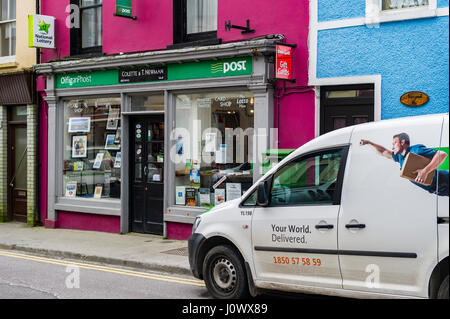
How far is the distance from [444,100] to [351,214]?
14.4 feet

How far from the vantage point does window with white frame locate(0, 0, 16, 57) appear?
56.3ft

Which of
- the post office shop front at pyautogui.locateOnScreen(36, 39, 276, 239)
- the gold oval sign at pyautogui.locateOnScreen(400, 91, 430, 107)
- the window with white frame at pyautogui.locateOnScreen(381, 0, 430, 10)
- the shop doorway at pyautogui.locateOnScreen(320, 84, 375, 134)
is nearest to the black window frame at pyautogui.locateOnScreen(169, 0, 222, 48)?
the post office shop front at pyautogui.locateOnScreen(36, 39, 276, 239)

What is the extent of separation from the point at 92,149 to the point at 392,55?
7.72 metres

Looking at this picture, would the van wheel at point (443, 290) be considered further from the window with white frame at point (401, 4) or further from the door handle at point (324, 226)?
the window with white frame at point (401, 4)

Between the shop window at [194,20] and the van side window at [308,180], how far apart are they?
6431 mm

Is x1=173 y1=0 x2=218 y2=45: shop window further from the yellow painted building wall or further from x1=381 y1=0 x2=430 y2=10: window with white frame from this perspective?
the yellow painted building wall

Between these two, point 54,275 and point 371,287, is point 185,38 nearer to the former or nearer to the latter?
point 54,275

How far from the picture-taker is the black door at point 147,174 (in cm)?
1380

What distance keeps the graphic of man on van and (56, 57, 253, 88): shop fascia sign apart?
232 inches

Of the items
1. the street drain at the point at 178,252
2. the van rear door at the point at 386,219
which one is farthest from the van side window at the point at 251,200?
the street drain at the point at 178,252

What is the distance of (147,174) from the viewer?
14039mm

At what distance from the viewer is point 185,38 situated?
13.5 metres

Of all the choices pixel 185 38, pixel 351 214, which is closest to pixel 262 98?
pixel 185 38

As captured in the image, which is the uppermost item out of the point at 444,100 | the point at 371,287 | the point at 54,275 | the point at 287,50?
the point at 287,50
